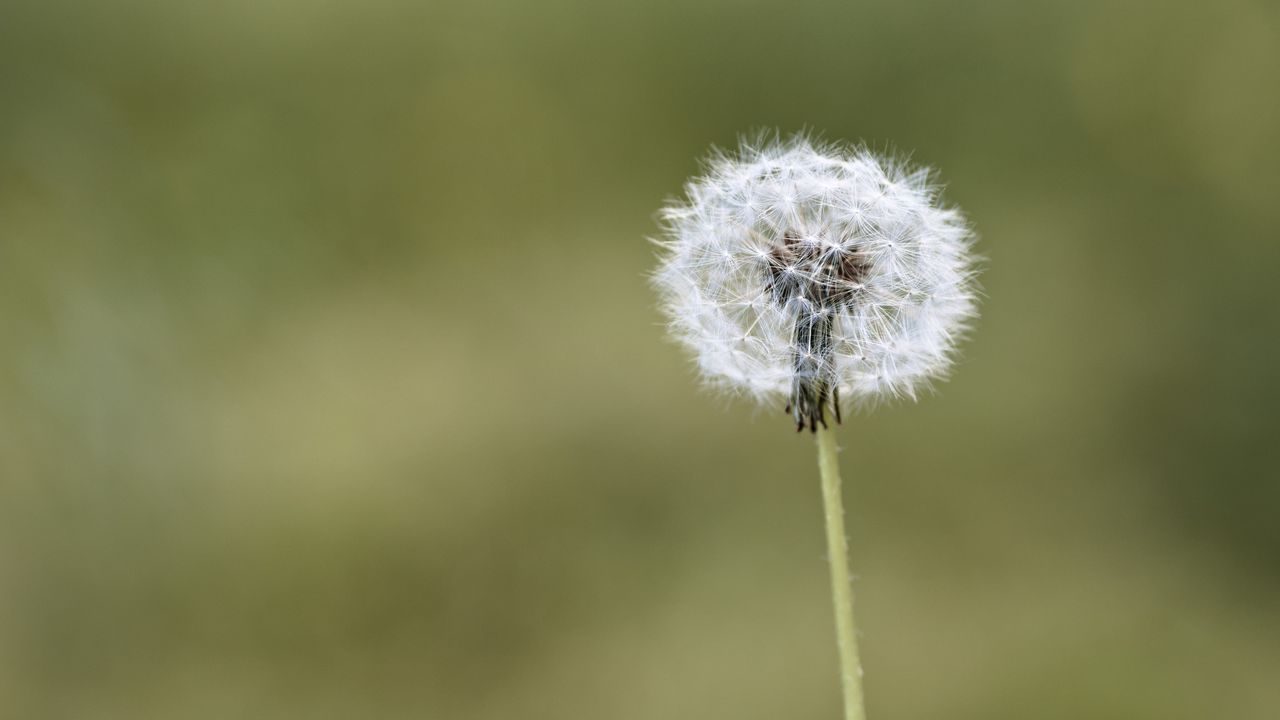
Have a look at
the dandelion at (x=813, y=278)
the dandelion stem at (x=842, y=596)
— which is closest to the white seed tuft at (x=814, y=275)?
the dandelion at (x=813, y=278)

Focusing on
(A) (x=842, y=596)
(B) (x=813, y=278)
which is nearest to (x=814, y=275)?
(B) (x=813, y=278)

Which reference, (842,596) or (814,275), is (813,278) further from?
(842,596)

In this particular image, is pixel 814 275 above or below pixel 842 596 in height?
above

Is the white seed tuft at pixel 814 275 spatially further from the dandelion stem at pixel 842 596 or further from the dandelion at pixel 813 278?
the dandelion stem at pixel 842 596

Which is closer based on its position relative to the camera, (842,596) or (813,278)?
(842,596)

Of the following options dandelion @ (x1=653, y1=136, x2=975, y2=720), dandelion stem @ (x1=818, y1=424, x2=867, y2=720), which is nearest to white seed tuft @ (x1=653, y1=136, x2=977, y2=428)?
dandelion @ (x1=653, y1=136, x2=975, y2=720)

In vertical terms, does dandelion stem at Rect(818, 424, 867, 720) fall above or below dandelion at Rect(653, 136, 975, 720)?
below

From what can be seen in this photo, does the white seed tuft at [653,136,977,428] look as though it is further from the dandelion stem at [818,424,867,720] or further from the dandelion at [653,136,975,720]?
the dandelion stem at [818,424,867,720]

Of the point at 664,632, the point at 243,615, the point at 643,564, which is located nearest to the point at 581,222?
the point at 643,564

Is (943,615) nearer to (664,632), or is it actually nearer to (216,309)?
(664,632)
